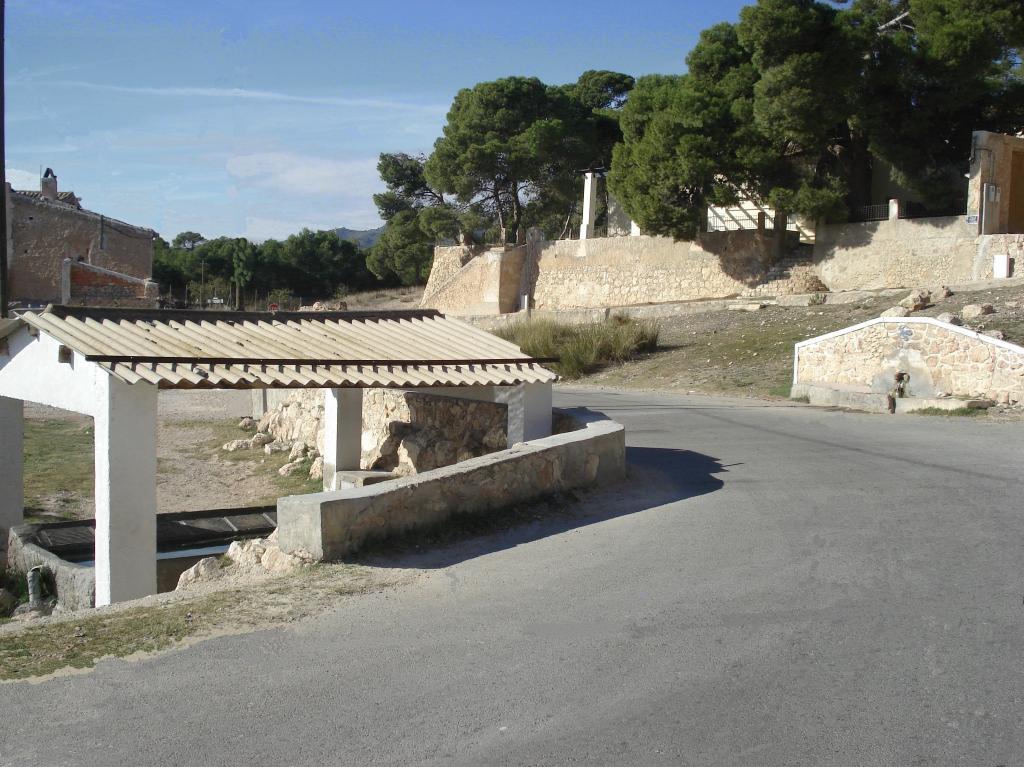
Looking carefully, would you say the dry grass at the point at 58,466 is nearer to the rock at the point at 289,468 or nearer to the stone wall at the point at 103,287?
the rock at the point at 289,468

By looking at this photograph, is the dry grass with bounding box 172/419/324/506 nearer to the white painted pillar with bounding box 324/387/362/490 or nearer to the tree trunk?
the white painted pillar with bounding box 324/387/362/490

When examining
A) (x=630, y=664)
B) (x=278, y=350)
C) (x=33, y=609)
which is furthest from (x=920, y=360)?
(x=33, y=609)

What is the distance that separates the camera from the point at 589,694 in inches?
174

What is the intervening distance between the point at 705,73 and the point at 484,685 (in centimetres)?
3342

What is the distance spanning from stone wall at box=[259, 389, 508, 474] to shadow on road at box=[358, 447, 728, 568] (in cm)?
274

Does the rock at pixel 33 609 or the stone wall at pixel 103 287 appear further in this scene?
the stone wall at pixel 103 287

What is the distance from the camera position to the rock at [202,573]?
298 inches

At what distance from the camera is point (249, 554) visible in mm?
7488

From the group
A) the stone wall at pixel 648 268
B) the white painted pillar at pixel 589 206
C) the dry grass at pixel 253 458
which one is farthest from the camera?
the white painted pillar at pixel 589 206

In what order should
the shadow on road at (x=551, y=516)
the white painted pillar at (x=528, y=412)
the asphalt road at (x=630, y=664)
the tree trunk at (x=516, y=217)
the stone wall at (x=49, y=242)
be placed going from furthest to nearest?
the tree trunk at (x=516, y=217) < the stone wall at (x=49, y=242) < the white painted pillar at (x=528, y=412) < the shadow on road at (x=551, y=516) < the asphalt road at (x=630, y=664)

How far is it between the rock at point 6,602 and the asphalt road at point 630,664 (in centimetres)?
520

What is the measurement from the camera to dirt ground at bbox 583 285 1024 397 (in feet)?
66.6

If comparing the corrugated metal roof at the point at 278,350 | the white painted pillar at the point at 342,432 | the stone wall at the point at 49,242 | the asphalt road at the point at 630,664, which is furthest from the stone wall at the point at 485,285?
the asphalt road at the point at 630,664

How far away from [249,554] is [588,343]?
1926 cm
